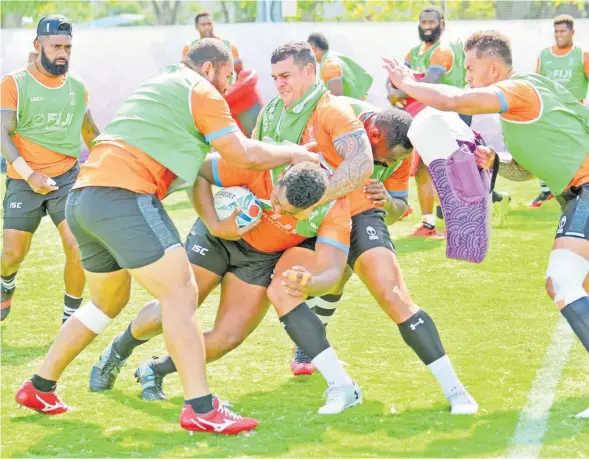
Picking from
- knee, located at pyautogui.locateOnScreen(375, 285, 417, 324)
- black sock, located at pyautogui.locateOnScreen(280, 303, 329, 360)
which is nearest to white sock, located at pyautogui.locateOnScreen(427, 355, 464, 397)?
knee, located at pyautogui.locateOnScreen(375, 285, 417, 324)

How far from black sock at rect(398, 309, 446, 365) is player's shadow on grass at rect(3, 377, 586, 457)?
31 centimetres

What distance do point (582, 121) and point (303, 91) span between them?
162 cm

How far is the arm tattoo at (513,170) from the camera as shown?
6.32 metres

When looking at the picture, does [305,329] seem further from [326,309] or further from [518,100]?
[518,100]

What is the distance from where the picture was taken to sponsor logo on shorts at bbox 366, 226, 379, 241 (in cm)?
570

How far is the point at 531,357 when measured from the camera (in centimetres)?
650

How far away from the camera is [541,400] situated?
18.3 feet

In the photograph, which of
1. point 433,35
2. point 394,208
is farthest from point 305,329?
point 433,35

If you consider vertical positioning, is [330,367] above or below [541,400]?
above

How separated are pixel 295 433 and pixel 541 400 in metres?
1.46

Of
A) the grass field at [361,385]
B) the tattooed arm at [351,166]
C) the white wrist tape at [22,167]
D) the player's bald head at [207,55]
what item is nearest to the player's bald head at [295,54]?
the player's bald head at [207,55]

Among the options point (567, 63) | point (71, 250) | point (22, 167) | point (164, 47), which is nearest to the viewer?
point (22, 167)

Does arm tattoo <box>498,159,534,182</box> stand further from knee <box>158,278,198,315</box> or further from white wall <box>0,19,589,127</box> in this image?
white wall <box>0,19,589,127</box>

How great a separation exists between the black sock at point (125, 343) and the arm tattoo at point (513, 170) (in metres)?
2.54
